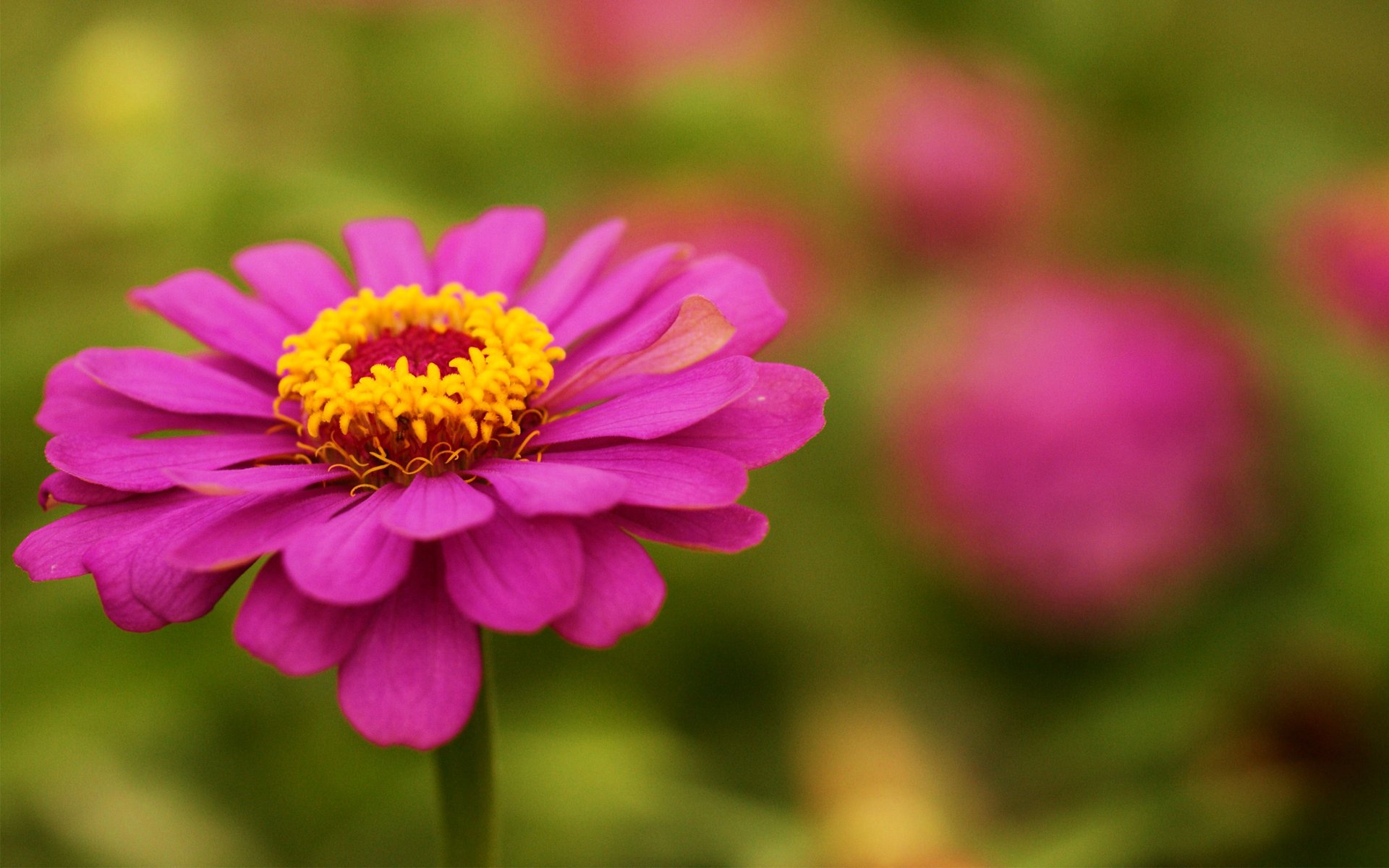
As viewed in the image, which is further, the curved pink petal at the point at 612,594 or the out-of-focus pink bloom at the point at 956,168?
the out-of-focus pink bloom at the point at 956,168

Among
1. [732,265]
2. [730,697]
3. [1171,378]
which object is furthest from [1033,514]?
[732,265]

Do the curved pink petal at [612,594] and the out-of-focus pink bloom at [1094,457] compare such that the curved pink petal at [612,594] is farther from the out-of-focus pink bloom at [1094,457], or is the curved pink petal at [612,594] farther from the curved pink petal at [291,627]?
the out-of-focus pink bloom at [1094,457]

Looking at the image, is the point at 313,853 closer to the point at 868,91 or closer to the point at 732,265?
the point at 732,265

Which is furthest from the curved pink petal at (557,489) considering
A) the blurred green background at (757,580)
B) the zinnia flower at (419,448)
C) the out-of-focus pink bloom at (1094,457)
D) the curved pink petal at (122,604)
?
the out-of-focus pink bloom at (1094,457)

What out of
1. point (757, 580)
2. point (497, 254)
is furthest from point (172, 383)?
point (757, 580)

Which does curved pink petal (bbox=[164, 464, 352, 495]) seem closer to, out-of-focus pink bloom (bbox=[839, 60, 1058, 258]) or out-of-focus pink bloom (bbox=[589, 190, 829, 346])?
out-of-focus pink bloom (bbox=[589, 190, 829, 346])

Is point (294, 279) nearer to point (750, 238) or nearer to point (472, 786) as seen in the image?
point (472, 786)
